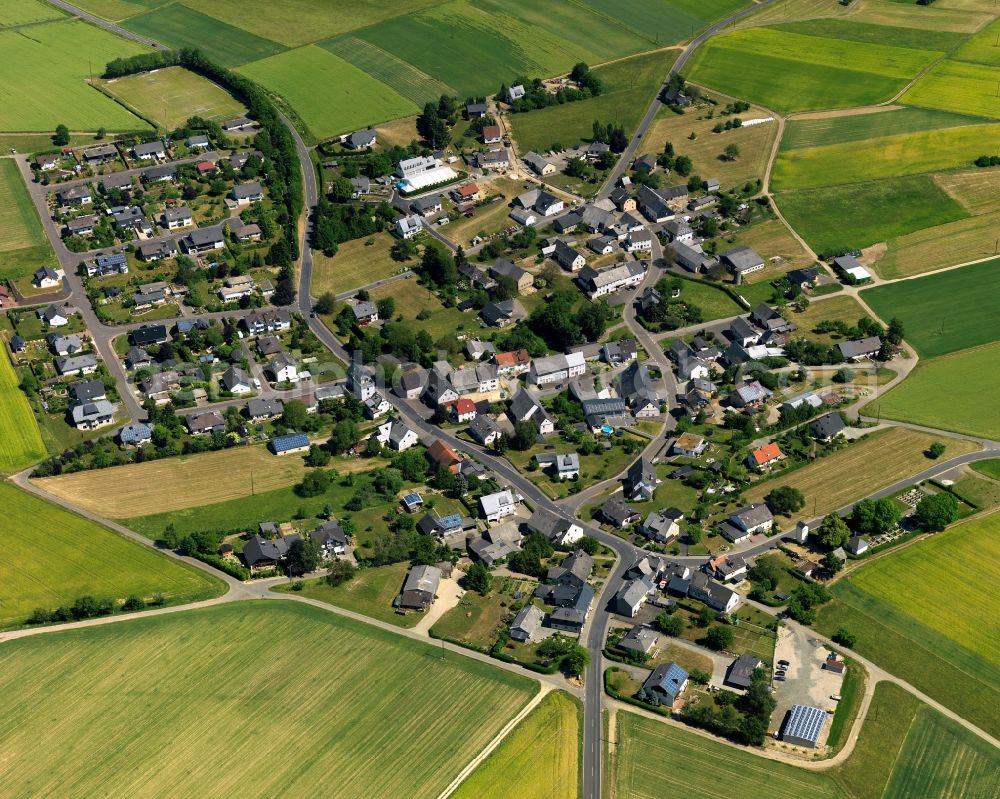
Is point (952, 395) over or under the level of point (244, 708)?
over

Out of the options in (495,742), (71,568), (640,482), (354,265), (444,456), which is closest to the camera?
(495,742)

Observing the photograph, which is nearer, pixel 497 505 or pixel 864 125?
pixel 497 505

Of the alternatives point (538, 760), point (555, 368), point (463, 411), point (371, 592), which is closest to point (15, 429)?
point (371, 592)

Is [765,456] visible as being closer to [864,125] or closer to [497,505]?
[497,505]

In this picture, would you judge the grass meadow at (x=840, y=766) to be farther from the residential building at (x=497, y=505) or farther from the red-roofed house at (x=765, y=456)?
the red-roofed house at (x=765, y=456)

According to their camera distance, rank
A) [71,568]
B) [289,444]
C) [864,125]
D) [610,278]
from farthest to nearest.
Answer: [864,125], [610,278], [289,444], [71,568]

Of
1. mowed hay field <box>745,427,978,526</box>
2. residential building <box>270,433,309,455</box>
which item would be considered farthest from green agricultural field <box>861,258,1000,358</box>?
residential building <box>270,433,309,455</box>

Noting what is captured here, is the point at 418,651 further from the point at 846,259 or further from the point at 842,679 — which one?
the point at 846,259
